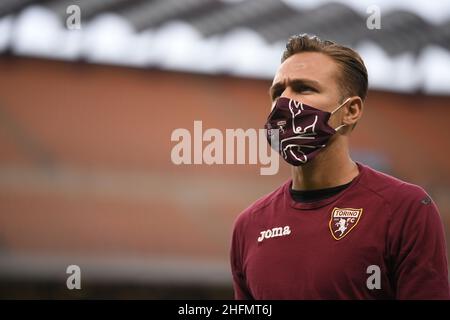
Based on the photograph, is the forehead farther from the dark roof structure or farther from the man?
the dark roof structure

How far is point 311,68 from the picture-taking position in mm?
1888

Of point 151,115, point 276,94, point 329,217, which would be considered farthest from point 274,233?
point 151,115

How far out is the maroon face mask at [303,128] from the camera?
75.3 inches

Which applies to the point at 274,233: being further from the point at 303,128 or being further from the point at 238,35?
the point at 238,35

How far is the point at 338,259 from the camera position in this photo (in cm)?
171

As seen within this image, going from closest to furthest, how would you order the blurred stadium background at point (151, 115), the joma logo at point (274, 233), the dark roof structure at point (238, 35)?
the joma logo at point (274, 233) → the blurred stadium background at point (151, 115) → the dark roof structure at point (238, 35)

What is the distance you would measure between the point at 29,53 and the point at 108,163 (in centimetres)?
143

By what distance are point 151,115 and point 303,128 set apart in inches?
203

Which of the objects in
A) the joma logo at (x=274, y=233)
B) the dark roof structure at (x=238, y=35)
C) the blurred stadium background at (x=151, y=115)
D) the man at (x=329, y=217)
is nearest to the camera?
the man at (x=329, y=217)

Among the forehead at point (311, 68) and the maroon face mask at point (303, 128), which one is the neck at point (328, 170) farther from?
the forehead at point (311, 68)

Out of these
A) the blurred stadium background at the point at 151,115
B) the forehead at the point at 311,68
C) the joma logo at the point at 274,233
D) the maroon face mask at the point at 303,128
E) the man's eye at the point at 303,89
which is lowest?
the joma logo at the point at 274,233

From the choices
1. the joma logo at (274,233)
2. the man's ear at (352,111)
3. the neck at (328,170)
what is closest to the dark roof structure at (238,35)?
the man's ear at (352,111)

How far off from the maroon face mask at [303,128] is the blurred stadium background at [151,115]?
15.1 ft
